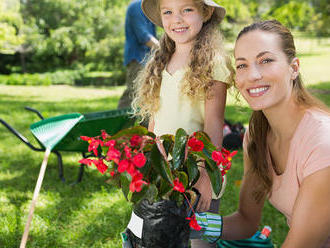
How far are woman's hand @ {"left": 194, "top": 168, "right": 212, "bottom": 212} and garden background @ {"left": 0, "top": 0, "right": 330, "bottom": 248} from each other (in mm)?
529

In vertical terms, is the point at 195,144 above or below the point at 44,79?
above

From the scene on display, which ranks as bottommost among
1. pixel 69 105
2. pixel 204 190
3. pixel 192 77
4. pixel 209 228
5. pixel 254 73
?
pixel 69 105

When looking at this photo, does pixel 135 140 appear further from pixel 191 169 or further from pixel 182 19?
pixel 182 19

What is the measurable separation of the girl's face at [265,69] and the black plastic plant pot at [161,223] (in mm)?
631

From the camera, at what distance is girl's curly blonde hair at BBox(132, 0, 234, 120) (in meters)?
1.89

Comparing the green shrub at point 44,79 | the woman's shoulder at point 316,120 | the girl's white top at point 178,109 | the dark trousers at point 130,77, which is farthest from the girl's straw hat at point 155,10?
the green shrub at point 44,79

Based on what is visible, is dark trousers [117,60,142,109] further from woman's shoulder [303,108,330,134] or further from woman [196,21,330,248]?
woman's shoulder [303,108,330,134]

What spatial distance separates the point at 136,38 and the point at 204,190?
8.68 ft

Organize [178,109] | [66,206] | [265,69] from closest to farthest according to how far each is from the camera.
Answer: [265,69] < [178,109] < [66,206]

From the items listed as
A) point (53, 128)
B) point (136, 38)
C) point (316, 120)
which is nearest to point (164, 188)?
point (316, 120)

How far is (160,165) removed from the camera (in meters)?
1.18

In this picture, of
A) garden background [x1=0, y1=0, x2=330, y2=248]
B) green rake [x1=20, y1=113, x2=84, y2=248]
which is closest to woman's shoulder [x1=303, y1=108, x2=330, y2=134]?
garden background [x1=0, y1=0, x2=330, y2=248]

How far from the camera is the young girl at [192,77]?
1.90 meters

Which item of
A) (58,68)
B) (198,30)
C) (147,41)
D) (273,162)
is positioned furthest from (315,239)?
(58,68)
